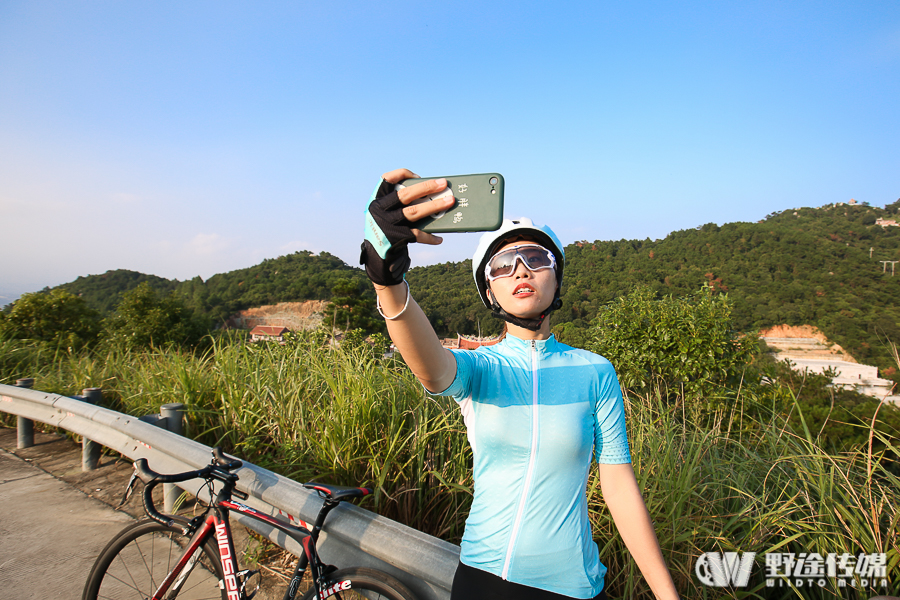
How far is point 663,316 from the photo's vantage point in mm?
7160

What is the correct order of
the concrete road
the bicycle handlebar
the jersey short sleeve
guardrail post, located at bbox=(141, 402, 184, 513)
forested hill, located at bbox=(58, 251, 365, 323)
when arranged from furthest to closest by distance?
forested hill, located at bbox=(58, 251, 365, 323) → guardrail post, located at bbox=(141, 402, 184, 513) → the concrete road → the bicycle handlebar → the jersey short sleeve

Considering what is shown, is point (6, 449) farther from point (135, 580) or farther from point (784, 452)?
point (784, 452)

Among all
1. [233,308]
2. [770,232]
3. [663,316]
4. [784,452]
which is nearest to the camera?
[784,452]

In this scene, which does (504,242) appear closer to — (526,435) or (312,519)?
(526,435)

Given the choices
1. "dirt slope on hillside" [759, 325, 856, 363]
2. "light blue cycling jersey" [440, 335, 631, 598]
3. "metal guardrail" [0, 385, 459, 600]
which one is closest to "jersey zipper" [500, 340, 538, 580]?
"light blue cycling jersey" [440, 335, 631, 598]

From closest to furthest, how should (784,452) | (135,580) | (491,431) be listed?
(491,431), (135,580), (784,452)

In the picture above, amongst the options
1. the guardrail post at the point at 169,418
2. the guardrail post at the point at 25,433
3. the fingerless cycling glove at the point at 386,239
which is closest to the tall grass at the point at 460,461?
the guardrail post at the point at 169,418

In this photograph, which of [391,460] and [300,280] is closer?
[391,460]

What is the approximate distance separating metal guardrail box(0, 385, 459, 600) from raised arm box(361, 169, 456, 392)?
0.78 meters

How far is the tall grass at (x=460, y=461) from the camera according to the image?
2.11 meters

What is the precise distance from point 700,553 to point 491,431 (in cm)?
149

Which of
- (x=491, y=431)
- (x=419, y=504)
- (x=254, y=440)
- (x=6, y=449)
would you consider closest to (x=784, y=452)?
(x=419, y=504)

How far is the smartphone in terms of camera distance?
1.07 metres

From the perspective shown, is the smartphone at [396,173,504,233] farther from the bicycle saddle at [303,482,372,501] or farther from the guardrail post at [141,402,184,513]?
the guardrail post at [141,402,184,513]
